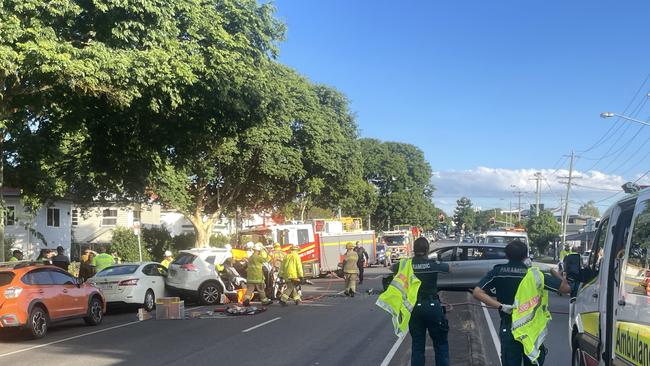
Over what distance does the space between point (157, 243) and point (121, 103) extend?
29.2m

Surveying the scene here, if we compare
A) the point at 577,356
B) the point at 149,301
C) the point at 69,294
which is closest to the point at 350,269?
the point at 149,301

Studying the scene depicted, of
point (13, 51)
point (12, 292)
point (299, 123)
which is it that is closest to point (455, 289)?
point (12, 292)

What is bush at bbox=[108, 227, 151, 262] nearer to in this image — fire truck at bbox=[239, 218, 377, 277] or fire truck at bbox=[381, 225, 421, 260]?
fire truck at bbox=[239, 218, 377, 277]

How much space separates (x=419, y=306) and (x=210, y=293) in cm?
1363

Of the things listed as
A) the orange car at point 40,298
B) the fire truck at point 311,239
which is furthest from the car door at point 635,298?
the fire truck at point 311,239

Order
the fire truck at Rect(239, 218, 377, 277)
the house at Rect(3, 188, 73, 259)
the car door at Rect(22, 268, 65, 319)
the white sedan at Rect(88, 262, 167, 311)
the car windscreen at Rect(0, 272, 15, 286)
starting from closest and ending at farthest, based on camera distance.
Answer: the car windscreen at Rect(0, 272, 15, 286) < the car door at Rect(22, 268, 65, 319) < the white sedan at Rect(88, 262, 167, 311) < the fire truck at Rect(239, 218, 377, 277) < the house at Rect(3, 188, 73, 259)

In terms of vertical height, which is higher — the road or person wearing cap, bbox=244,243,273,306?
person wearing cap, bbox=244,243,273,306

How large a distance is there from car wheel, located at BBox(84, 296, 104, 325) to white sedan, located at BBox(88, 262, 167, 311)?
6.16ft

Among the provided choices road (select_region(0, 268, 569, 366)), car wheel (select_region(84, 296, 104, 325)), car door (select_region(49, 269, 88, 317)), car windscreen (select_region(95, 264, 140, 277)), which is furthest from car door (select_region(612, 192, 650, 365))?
car windscreen (select_region(95, 264, 140, 277))

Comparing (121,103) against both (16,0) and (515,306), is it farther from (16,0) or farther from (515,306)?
(515,306)

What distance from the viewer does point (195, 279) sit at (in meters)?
19.7

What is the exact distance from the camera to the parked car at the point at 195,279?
1972cm

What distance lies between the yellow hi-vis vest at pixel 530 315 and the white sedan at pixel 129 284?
1376cm

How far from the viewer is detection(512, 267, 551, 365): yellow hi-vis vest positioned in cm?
609
